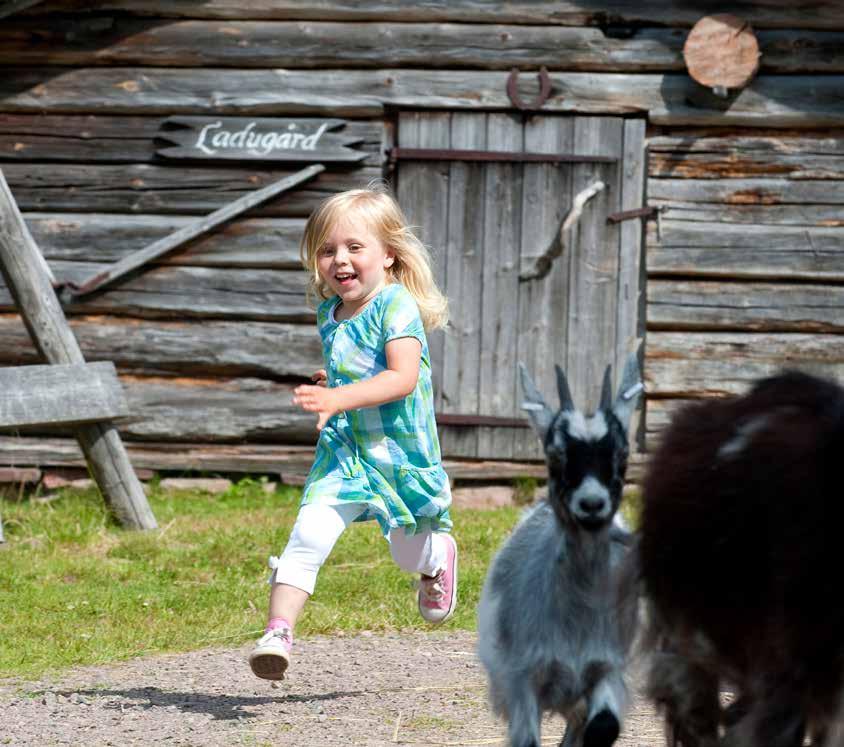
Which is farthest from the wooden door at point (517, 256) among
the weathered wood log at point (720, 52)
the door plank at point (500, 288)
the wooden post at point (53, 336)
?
the wooden post at point (53, 336)

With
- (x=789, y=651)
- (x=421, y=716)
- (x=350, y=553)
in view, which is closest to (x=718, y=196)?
(x=350, y=553)

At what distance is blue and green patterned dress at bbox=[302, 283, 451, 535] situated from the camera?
4.73 metres

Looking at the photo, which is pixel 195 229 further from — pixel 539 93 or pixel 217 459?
pixel 539 93

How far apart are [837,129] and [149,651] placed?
6.18 meters

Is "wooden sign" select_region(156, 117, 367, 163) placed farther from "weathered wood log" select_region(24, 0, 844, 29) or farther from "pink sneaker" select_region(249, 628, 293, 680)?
"pink sneaker" select_region(249, 628, 293, 680)

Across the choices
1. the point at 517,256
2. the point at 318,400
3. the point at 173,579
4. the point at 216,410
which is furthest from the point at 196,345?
the point at 318,400

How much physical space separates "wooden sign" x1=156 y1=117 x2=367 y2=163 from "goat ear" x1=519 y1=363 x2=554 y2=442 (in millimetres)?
6166

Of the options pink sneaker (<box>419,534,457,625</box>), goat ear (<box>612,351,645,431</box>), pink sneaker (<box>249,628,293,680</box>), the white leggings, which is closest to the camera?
goat ear (<box>612,351,645,431</box>)

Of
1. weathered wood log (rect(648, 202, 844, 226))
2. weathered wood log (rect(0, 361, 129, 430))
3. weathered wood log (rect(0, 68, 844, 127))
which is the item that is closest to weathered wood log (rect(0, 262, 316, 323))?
weathered wood log (rect(0, 68, 844, 127))

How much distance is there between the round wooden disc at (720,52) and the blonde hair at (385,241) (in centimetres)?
470

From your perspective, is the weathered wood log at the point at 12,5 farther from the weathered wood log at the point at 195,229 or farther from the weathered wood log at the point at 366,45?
the weathered wood log at the point at 195,229

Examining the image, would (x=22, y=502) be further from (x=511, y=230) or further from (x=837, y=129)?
(x=837, y=129)

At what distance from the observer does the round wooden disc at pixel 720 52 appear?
9.20 m

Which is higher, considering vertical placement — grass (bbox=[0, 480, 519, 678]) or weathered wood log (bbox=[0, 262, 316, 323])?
weathered wood log (bbox=[0, 262, 316, 323])
